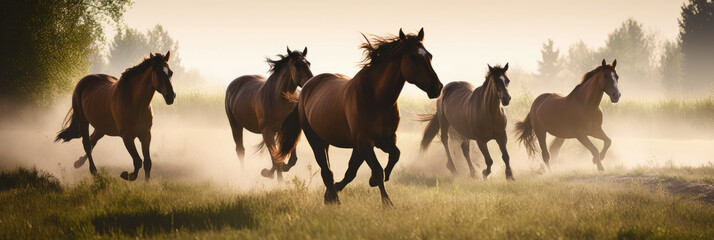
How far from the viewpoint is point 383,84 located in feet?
19.1

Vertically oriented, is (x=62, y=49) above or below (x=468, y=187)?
above

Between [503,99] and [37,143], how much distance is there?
533 inches

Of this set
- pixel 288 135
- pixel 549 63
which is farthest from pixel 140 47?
pixel 288 135

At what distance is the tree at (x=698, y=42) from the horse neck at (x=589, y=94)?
1764 inches

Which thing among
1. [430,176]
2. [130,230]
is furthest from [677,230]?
[430,176]

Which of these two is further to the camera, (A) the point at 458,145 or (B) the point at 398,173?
(A) the point at 458,145

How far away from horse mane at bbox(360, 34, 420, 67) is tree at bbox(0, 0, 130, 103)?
1592 cm

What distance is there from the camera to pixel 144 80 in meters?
9.12

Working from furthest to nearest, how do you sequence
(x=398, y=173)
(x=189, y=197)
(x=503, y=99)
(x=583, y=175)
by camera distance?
(x=398, y=173) → (x=583, y=175) → (x=503, y=99) → (x=189, y=197)

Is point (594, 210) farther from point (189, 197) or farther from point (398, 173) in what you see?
point (398, 173)

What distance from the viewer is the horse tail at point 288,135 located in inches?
295

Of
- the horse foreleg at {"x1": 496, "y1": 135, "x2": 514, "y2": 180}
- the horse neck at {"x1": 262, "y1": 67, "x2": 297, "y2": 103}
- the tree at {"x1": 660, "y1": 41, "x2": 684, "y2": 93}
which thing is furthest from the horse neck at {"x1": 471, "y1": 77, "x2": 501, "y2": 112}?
the tree at {"x1": 660, "y1": 41, "x2": 684, "y2": 93}

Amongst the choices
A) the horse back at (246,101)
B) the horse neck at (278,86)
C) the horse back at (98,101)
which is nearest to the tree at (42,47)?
the horse back at (98,101)

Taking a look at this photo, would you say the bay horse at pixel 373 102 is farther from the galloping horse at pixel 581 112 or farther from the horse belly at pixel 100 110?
the galloping horse at pixel 581 112
